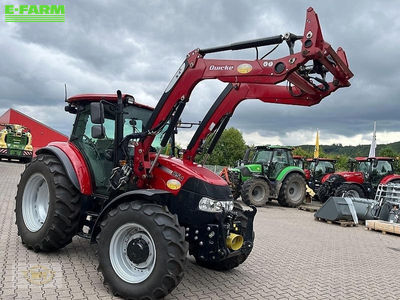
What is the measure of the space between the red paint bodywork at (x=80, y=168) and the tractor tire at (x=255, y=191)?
908cm

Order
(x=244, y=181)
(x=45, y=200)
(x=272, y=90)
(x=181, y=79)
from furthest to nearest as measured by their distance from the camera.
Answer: (x=244, y=181)
(x=45, y=200)
(x=272, y=90)
(x=181, y=79)

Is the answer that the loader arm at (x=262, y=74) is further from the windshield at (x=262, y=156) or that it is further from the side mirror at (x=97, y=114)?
the windshield at (x=262, y=156)

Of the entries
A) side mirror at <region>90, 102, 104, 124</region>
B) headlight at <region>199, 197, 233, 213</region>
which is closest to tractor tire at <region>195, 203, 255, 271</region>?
headlight at <region>199, 197, 233, 213</region>

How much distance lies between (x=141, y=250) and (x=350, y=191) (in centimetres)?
1286

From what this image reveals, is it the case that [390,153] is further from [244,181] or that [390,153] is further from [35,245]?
[35,245]

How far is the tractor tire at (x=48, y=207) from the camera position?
509 cm

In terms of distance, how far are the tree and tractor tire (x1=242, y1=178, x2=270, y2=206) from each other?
106 ft

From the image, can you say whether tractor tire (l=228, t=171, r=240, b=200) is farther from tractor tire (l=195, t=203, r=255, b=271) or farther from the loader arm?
the loader arm

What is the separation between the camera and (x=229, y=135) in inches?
2023

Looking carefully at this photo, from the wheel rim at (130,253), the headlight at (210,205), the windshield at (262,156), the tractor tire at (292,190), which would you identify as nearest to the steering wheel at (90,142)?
the wheel rim at (130,253)

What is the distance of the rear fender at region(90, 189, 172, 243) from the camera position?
4.18 m

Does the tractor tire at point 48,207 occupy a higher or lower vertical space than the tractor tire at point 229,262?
higher

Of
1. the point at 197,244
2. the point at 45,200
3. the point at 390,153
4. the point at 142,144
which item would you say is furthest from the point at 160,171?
the point at 390,153

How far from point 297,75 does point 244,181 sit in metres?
10.7
